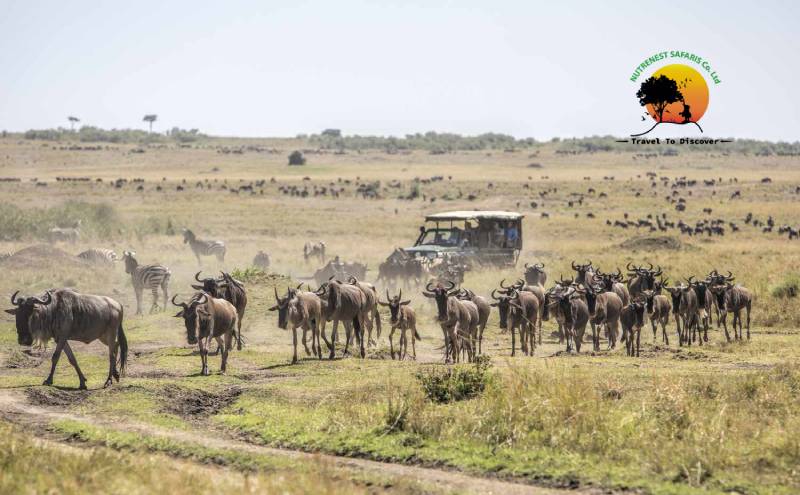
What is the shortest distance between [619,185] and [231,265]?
175ft

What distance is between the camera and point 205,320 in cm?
1939

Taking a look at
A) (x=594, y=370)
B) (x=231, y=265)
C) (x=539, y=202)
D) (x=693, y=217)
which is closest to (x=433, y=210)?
(x=539, y=202)

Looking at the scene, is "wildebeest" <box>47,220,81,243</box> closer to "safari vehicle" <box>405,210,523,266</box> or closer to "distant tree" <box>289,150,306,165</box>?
"safari vehicle" <box>405,210,523,266</box>

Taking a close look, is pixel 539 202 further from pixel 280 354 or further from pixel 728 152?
pixel 728 152

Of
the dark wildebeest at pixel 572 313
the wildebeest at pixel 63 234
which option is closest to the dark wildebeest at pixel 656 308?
the dark wildebeest at pixel 572 313

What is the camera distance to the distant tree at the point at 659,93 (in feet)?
142

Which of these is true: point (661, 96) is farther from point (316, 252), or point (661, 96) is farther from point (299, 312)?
point (299, 312)

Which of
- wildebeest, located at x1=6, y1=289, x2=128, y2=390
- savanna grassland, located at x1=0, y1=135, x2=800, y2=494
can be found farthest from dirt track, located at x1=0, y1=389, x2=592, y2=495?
wildebeest, located at x1=6, y1=289, x2=128, y2=390

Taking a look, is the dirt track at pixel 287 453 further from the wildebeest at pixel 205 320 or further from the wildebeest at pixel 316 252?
the wildebeest at pixel 316 252

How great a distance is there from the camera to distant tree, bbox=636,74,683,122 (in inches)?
1703

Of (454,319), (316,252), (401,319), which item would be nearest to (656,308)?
(454,319)

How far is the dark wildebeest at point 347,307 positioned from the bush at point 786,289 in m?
14.0

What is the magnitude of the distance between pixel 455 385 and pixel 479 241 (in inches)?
886

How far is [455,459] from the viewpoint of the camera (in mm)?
12453
